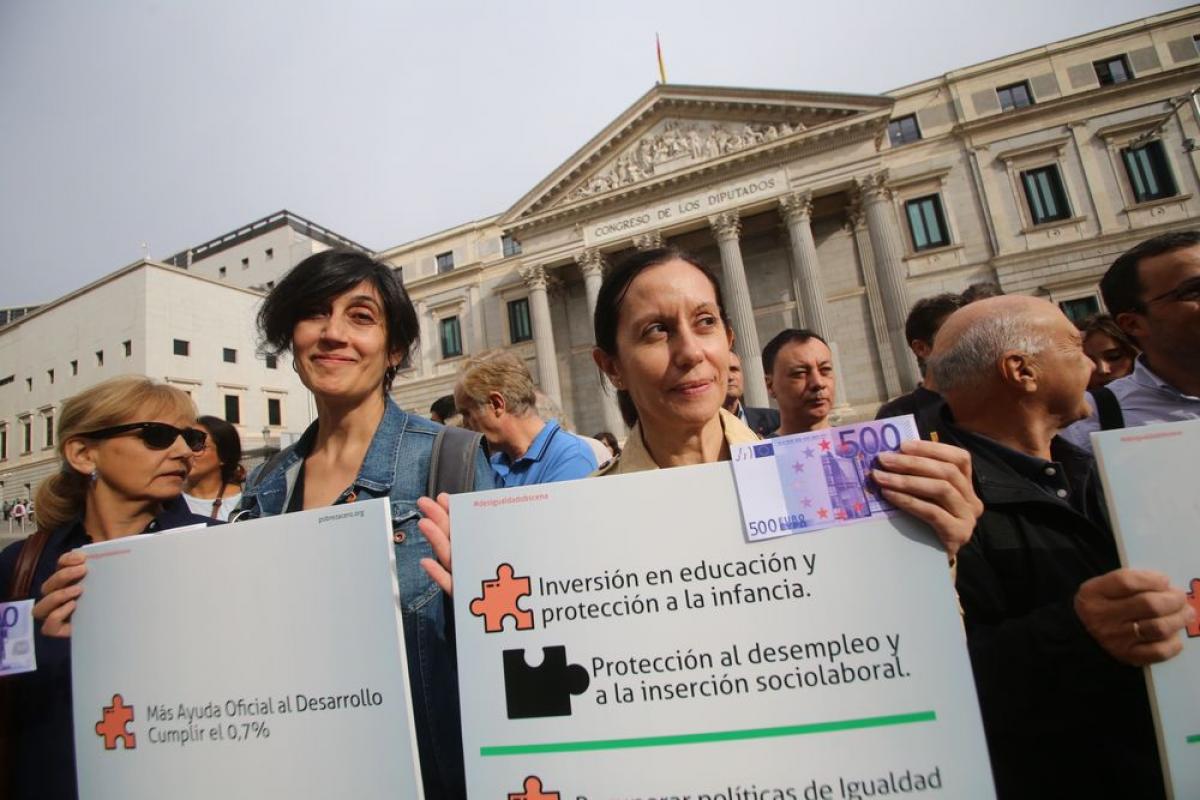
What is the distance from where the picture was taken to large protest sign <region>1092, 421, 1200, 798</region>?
1158mm

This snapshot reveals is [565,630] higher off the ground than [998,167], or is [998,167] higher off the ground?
[998,167]

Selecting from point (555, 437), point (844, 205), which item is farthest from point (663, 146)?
point (555, 437)

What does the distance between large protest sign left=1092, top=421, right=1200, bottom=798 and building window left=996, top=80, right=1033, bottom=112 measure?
29.7m

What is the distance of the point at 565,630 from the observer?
4.46ft

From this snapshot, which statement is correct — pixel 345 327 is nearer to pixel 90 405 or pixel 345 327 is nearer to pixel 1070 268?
pixel 90 405

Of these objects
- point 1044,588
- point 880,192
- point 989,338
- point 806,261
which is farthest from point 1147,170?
point 1044,588

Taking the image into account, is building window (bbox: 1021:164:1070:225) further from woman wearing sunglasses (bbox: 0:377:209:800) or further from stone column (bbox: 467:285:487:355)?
woman wearing sunglasses (bbox: 0:377:209:800)

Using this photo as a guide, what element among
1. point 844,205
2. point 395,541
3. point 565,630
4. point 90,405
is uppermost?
point 844,205

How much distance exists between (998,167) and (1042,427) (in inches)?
1066

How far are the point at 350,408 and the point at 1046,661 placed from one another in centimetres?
224

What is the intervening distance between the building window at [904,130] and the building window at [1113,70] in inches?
265

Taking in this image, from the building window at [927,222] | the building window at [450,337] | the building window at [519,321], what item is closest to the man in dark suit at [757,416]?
the building window at [927,222]

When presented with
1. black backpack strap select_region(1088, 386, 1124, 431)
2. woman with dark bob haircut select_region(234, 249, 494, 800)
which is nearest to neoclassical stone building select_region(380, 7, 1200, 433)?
black backpack strap select_region(1088, 386, 1124, 431)

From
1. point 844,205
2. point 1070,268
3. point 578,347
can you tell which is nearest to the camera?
point 1070,268
